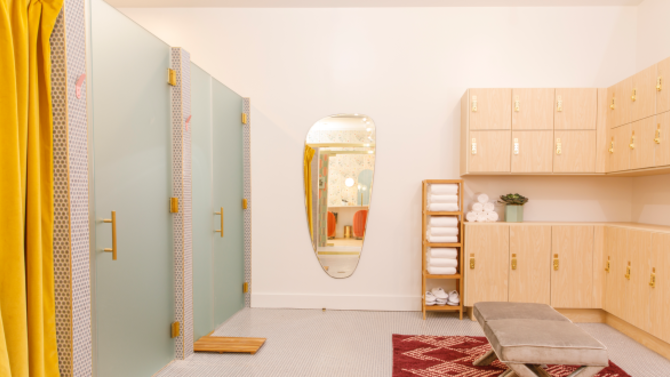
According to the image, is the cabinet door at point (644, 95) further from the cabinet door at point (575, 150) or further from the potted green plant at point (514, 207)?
the potted green plant at point (514, 207)

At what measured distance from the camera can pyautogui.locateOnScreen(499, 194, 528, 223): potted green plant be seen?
355 cm

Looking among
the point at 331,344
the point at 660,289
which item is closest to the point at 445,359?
the point at 331,344

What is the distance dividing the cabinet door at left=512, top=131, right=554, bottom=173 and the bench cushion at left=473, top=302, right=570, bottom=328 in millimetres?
1418

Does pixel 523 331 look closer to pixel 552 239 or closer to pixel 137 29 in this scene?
pixel 552 239

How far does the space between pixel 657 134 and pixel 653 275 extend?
1.04m

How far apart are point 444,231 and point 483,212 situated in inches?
17.5

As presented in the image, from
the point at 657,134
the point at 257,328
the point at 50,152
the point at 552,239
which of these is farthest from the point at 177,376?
the point at 657,134

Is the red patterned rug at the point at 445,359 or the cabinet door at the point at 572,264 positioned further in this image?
the cabinet door at the point at 572,264

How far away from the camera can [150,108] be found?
7.72ft

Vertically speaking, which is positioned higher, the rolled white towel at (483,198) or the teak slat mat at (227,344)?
the rolled white towel at (483,198)

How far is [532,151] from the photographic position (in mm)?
3406

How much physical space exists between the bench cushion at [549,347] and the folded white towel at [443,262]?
145 cm

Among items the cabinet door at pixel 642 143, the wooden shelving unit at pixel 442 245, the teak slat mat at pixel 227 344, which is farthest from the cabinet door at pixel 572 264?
the teak slat mat at pixel 227 344

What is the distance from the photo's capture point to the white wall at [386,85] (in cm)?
372
